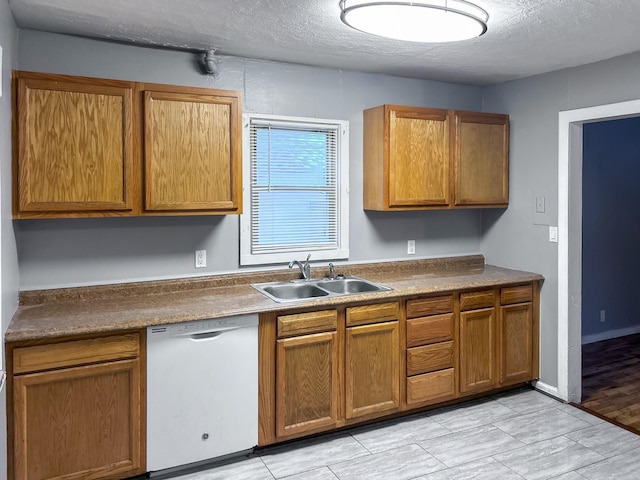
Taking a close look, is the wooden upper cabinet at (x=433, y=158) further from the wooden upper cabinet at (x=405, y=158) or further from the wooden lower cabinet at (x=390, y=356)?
the wooden lower cabinet at (x=390, y=356)

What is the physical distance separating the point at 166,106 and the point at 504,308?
2595mm

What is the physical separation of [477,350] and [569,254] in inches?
36.7

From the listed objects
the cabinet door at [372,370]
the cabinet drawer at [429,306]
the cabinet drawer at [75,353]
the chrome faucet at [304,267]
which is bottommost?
the cabinet door at [372,370]

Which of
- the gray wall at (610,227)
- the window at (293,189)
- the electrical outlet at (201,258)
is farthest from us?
the gray wall at (610,227)

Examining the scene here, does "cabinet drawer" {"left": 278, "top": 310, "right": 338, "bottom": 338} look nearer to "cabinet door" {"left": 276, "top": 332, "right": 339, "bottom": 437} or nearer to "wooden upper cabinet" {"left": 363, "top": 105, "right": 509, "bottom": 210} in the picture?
"cabinet door" {"left": 276, "top": 332, "right": 339, "bottom": 437}

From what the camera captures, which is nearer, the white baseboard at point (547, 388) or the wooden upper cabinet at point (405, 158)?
the wooden upper cabinet at point (405, 158)

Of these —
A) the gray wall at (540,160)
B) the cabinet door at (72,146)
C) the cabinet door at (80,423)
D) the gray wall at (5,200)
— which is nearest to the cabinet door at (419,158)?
the gray wall at (540,160)

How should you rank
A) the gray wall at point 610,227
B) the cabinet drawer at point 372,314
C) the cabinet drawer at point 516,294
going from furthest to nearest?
the gray wall at point 610,227
the cabinet drawer at point 516,294
the cabinet drawer at point 372,314

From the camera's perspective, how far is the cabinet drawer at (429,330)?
10.8 feet

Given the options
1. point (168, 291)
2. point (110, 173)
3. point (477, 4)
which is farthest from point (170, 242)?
point (477, 4)

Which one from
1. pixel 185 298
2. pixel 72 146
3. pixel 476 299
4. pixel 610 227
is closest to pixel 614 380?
pixel 476 299

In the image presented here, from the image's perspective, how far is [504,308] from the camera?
12.0 feet

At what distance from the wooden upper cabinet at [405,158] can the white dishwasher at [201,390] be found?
139cm

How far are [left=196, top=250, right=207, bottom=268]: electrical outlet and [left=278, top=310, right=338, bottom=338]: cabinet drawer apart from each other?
728 millimetres
